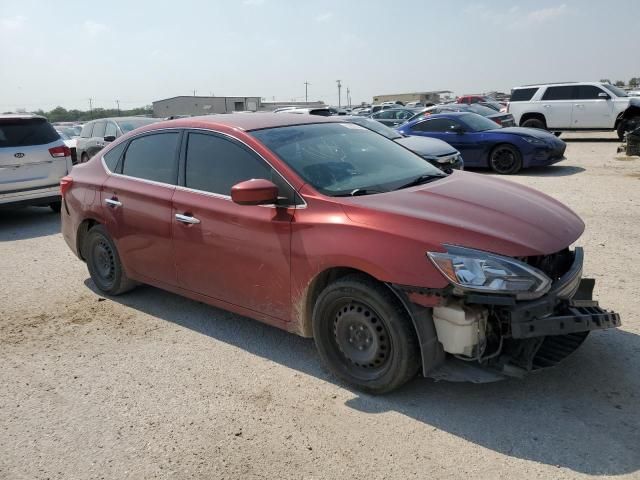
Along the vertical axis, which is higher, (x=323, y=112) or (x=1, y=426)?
(x=323, y=112)

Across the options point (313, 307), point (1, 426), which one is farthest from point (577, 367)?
point (1, 426)

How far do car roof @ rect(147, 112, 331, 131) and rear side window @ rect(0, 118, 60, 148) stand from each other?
5694mm

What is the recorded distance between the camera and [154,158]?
4824 mm

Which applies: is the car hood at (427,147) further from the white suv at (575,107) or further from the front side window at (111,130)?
the white suv at (575,107)

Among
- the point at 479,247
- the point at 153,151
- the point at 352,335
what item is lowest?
the point at 352,335

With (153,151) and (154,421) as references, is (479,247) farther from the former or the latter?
(153,151)

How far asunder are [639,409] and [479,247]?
134 centimetres

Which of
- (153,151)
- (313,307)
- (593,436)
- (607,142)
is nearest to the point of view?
(593,436)

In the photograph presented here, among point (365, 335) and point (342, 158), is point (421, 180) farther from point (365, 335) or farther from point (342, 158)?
point (365, 335)

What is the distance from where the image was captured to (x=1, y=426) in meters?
3.40

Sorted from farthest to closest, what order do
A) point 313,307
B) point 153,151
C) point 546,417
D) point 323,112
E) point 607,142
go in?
point 607,142, point 323,112, point 153,151, point 313,307, point 546,417

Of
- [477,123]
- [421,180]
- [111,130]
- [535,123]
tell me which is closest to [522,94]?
[535,123]

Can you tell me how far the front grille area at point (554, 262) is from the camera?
317 centimetres

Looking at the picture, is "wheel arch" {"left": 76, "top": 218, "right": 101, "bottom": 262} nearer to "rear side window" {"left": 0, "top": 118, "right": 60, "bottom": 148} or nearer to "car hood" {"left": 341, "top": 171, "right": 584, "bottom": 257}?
"car hood" {"left": 341, "top": 171, "right": 584, "bottom": 257}
